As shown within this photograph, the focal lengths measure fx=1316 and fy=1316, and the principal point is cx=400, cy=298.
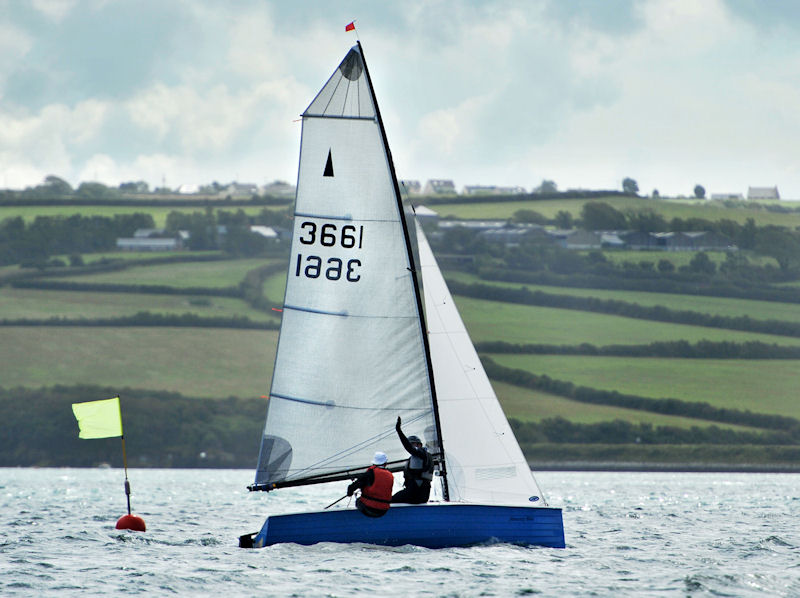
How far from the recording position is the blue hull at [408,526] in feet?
87.1

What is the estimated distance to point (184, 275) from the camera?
167 metres

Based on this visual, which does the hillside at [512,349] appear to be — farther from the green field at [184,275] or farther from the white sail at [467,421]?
the white sail at [467,421]

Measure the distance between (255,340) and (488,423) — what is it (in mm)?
129302

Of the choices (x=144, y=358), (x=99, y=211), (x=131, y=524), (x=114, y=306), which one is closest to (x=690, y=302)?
(x=144, y=358)

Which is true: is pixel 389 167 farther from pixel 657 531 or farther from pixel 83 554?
pixel 657 531

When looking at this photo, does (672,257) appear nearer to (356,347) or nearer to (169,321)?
(169,321)

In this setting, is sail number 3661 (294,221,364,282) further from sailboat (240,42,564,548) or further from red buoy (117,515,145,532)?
red buoy (117,515,145,532)

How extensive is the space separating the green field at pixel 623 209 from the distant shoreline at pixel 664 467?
195ft

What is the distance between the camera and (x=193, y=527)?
3806 cm

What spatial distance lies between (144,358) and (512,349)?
1699 inches

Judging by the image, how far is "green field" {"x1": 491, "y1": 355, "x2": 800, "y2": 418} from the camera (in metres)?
143

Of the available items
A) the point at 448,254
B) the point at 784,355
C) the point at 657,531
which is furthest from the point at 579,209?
the point at 657,531

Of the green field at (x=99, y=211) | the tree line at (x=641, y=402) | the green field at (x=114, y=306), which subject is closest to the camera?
the tree line at (x=641, y=402)

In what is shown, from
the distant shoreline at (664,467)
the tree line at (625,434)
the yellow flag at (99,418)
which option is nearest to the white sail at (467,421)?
the yellow flag at (99,418)
